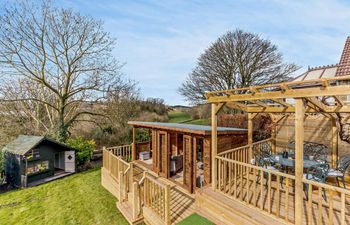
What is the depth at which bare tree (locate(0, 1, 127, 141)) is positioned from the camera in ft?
36.1

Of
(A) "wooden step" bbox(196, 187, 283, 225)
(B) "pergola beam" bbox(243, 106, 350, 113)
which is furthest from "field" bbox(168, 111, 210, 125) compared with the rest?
(A) "wooden step" bbox(196, 187, 283, 225)

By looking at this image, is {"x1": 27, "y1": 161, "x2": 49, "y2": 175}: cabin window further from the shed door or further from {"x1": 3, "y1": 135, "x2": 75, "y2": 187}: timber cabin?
the shed door

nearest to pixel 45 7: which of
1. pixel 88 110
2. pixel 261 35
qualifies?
pixel 88 110

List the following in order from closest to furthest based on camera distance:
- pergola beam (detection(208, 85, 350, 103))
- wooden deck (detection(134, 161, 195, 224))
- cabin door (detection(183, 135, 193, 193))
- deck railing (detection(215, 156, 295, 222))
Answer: pergola beam (detection(208, 85, 350, 103)) → deck railing (detection(215, 156, 295, 222)) → wooden deck (detection(134, 161, 195, 224)) → cabin door (detection(183, 135, 193, 193))

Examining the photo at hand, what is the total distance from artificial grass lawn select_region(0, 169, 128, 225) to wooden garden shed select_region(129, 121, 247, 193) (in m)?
2.36

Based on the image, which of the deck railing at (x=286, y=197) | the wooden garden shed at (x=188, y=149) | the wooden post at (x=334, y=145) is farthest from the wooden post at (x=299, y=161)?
the wooden post at (x=334, y=145)

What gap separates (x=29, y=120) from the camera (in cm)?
1355

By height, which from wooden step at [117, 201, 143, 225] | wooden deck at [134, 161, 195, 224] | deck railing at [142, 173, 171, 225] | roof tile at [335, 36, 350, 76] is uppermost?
roof tile at [335, 36, 350, 76]

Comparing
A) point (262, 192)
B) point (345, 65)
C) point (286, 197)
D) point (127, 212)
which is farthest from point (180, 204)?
point (345, 65)

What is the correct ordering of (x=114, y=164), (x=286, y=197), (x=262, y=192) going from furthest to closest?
(x=114, y=164) → (x=262, y=192) → (x=286, y=197)

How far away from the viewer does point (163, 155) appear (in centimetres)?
769

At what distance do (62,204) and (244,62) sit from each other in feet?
56.3

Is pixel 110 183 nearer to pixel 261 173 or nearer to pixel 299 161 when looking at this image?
pixel 261 173

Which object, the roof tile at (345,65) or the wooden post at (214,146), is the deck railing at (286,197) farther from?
the roof tile at (345,65)
